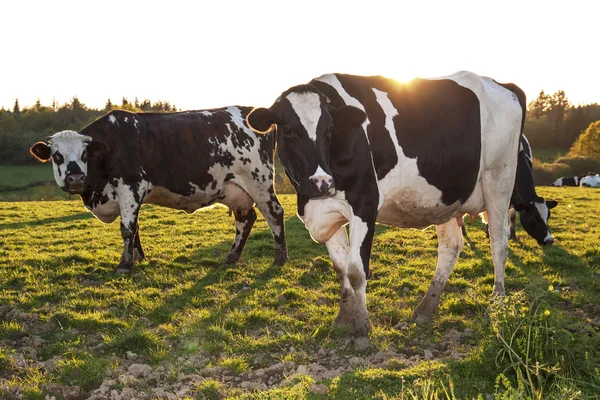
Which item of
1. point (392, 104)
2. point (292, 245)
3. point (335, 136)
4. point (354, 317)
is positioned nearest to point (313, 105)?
point (335, 136)

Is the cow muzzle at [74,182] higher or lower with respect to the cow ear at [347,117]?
lower

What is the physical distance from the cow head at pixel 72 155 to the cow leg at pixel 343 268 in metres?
4.79

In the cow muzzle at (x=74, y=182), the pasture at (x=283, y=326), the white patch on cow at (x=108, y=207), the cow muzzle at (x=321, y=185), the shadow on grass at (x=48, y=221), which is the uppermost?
the cow muzzle at (x=321, y=185)

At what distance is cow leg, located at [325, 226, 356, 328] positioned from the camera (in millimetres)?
5867

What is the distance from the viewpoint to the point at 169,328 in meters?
6.13

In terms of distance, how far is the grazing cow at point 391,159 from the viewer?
5.13 m

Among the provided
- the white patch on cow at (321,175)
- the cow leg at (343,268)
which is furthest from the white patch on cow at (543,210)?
the white patch on cow at (321,175)

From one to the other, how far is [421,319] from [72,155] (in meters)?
6.04

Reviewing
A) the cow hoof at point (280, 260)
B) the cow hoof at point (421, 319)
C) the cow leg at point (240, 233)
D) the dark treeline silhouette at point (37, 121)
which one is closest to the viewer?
the cow hoof at point (421, 319)

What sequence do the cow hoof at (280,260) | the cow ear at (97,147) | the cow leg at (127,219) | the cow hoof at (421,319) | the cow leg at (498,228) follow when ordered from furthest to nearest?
the cow hoof at (280,260), the cow leg at (127,219), the cow ear at (97,147), the cow leg at (498,228), the cow hoof at (421,319)

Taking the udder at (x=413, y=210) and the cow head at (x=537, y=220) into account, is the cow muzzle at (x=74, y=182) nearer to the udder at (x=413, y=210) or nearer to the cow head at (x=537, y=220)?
the udder at (x=413, y=210)

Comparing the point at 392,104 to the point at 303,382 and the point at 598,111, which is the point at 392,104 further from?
the point at 598,111

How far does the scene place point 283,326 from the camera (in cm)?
614

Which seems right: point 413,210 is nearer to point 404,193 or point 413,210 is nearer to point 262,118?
point 404,193
